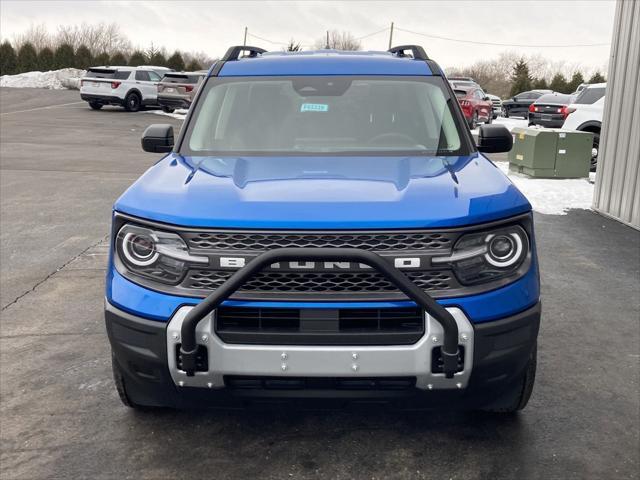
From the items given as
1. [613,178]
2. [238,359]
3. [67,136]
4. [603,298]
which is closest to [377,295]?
[238,359]

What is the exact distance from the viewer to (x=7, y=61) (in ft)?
→ 181

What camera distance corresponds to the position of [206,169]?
334 cm

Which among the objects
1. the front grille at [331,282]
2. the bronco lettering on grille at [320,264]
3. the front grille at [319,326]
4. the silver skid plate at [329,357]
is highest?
the bronco lettering on grille at [320,264]

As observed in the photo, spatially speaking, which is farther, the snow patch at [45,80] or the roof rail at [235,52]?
the snow patch at [45,80]

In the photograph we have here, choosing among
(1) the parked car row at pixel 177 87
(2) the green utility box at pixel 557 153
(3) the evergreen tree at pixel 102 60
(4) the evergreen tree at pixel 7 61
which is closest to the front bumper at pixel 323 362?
(2) the green utility box at pixel 557 153

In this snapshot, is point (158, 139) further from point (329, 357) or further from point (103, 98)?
point (103, 98)

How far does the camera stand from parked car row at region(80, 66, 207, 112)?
27.8 meters

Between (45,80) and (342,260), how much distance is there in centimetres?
5366

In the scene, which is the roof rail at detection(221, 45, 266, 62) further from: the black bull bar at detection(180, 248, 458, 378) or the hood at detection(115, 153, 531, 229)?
the black bull bar at detection(180, 248, 458, 378)

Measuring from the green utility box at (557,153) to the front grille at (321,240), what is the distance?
10513 mm

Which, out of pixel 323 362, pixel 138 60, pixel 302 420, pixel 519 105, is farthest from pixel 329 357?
pixel 138 60

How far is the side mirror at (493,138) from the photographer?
4.34 metres

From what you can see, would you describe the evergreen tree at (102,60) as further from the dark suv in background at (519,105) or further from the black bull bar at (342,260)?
the black bull bar at (342,260)

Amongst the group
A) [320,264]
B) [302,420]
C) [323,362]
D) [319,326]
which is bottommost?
[302,420]
